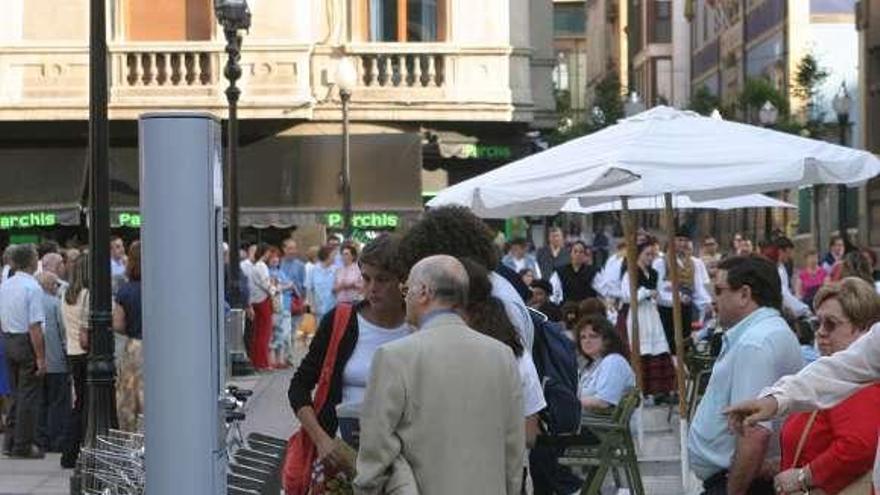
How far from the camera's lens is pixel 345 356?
771cm

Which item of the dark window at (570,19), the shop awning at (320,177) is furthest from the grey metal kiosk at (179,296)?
the dark window at (570,19)

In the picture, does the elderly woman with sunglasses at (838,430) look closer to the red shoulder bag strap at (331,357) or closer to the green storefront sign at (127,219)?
the red shoulder bag strap at (331,357)

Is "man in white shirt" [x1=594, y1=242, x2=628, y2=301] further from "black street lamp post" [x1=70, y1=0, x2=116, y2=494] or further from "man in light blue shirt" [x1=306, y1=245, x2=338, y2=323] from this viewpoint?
"black street lamp post" [x1=70, y1=0, x2=116, y2=494]

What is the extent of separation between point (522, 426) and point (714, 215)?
66.4 m

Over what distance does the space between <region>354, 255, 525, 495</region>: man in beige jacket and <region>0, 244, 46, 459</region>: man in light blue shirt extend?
402 inches

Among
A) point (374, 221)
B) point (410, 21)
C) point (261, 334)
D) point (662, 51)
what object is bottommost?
point (261, 334)

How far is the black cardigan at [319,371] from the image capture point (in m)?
7.71

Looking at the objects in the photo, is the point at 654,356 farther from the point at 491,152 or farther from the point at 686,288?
the point at 491,152

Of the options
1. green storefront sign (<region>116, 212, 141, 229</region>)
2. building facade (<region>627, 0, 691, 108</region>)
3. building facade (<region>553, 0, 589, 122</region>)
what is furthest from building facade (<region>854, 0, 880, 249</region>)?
building facade (<region>553, 0, 589, 122</region>)

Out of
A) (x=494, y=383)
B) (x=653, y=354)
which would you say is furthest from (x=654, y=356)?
(x=494, y=383)

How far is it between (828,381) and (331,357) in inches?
90.9

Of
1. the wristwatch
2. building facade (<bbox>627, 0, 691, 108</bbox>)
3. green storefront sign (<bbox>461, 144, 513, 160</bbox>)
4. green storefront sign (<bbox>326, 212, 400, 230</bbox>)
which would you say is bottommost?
the wristwatch

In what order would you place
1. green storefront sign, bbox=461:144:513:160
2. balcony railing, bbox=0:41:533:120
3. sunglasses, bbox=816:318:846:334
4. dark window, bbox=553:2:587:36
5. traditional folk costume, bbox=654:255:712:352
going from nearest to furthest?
sunglasses, bbox=816:318:846:334, traditional folk costume, bbox=654:255:712:352, balcony railing, bbox=0:41:533:120, green storefront sign, bbox=461:144:513:160, dark window, bbox=553:2:587:36

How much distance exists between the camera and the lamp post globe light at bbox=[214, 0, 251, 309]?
23.4m
